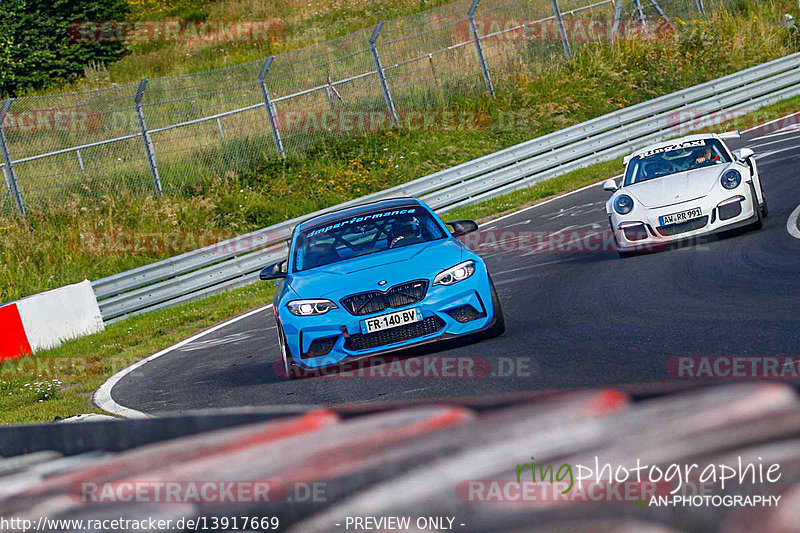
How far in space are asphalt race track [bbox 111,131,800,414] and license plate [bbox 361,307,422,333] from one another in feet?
1.27

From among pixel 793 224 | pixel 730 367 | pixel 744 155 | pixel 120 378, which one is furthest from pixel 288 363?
pixel 793 224

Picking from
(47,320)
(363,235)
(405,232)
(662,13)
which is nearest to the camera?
(405,232)

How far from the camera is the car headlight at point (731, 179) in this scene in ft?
38.0

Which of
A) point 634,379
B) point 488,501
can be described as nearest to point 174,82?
point 634,379

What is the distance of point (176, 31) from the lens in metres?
46.0

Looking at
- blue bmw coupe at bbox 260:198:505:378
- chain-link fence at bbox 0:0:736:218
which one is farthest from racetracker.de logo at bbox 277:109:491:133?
blue bmw coupe at bbox 260:198:505:378

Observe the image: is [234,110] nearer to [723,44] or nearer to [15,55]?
[723,44]

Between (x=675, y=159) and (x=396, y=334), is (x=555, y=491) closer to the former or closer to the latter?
→ (x=396, y=334)

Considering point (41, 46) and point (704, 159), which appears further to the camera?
point (41, 46)

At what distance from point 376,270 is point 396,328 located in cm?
64

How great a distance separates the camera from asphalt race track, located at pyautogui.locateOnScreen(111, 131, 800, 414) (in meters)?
6.86

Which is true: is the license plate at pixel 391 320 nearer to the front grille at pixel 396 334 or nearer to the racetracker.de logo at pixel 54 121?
the front grille at pixel 396 334

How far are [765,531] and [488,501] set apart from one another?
44 centimetres

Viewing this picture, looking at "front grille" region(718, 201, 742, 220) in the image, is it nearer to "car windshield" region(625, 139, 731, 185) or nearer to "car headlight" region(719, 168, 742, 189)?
"car headlight" region(719, 168, 742, 189)
